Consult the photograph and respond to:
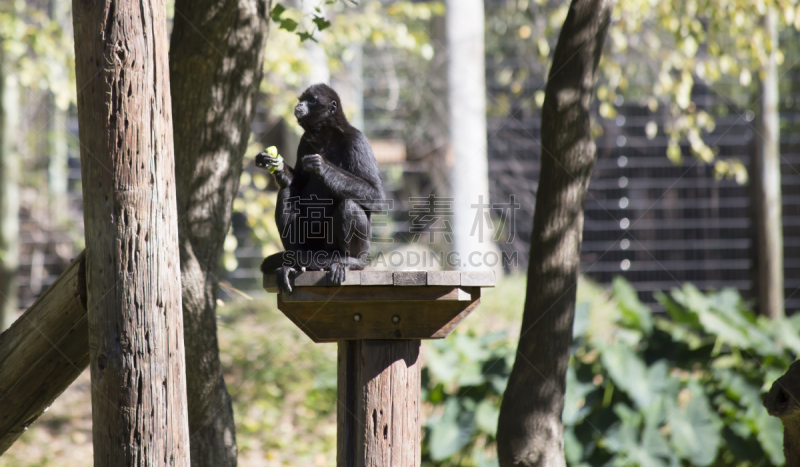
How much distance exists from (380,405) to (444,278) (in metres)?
0.54

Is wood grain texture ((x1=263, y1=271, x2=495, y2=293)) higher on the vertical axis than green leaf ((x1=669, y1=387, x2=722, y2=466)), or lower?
higher

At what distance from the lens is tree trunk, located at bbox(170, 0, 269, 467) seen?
313 cm

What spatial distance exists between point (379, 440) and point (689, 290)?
369 cm

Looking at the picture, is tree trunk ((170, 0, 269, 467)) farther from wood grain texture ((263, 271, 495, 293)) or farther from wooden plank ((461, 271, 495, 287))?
wooden plank ((461, 271, 495, 287))

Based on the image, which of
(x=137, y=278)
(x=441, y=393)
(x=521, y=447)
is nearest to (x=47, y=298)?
(x=137, y=278)

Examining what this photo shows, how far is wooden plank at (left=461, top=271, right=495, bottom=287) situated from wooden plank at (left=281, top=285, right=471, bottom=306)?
5 centimetres

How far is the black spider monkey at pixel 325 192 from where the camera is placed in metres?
2.77

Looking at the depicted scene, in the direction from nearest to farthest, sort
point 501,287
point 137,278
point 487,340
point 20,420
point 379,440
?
point 137,278
point 379,440
point 20,420
point 487,340
point 501,287

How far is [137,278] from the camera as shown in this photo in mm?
2148

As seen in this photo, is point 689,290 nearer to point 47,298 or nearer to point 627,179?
point 627,179

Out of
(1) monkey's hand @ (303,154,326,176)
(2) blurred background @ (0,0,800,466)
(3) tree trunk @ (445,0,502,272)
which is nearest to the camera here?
(1) monkey's hand @ (303,154,326,176)

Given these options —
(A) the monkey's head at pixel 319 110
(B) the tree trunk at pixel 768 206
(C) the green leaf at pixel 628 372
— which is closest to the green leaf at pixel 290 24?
(A) the monkey's head at pixel 319 110

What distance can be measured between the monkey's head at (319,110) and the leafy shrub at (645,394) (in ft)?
7.42

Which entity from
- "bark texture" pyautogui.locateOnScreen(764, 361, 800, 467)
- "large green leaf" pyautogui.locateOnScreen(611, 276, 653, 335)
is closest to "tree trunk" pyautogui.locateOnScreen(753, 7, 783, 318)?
"large green leaf" pyautogui.locateOnScreen(611, 276, 653, 335)
